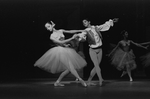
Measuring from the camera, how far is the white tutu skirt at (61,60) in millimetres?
5006

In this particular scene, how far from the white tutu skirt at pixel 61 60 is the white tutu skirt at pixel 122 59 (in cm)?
170

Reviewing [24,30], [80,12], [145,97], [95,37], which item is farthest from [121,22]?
[145,97]

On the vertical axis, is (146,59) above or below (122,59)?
below

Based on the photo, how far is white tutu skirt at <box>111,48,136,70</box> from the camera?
659 centimetres

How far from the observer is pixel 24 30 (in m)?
7.06

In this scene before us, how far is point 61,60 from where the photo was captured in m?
5.02

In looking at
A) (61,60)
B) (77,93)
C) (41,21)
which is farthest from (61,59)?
(41,21)

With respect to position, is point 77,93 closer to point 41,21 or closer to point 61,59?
point 61,59

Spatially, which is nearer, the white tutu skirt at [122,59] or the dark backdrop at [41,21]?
the white tutu skirt at [122,59]

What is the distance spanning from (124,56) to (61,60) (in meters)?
2.20

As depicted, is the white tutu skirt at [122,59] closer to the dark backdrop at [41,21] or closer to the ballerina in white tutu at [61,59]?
the dark backdrop at [41,21]

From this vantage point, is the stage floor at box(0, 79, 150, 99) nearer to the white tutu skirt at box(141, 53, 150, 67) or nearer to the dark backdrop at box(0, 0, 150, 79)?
the white tutu skirt at box(141, 53, 150, 67)

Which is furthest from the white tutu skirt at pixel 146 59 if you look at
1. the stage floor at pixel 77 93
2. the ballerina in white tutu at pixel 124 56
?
the stage floor at pixel 77 93

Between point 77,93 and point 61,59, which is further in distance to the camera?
point 61,59
